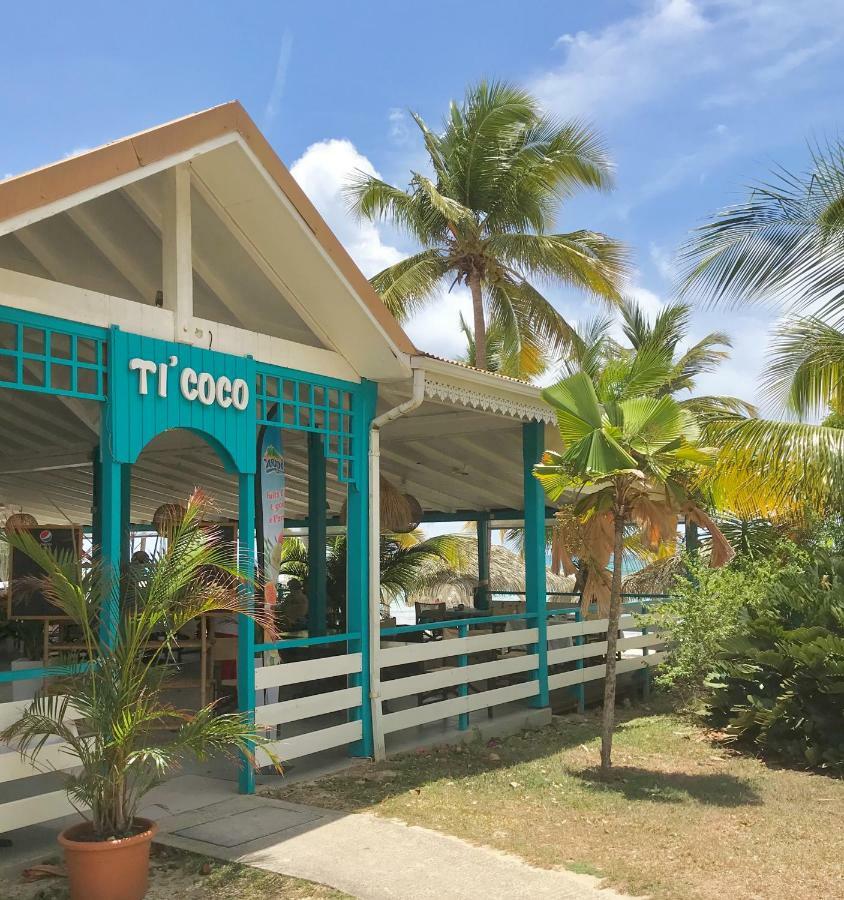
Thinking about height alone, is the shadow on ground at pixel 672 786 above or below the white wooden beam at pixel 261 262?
below

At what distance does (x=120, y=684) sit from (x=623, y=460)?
4.05 meters

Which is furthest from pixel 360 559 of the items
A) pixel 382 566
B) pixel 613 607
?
pixel 382 566

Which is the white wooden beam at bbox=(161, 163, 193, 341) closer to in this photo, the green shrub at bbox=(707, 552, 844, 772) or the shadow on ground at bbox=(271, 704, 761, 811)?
the shadow on ground at bbox=(271, 704, 761, 811)

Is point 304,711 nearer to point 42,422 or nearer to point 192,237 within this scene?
point 192,237

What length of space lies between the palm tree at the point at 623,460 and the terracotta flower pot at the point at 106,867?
411 centimetres

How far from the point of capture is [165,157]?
6.16m

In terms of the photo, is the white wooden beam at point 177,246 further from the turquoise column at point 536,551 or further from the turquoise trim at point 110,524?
the turquoise column at point 536,551

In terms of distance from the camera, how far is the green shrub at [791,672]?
28.0ft

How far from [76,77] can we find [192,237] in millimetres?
1546

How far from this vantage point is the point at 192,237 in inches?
300

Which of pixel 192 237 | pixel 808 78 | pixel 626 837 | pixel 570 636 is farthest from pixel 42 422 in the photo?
pixel 808 78

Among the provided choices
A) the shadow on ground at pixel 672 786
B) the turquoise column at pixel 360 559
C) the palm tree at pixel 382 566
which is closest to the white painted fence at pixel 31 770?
the turquoise column at pixel 360 559

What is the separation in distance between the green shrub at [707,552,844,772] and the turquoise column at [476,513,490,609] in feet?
14.7

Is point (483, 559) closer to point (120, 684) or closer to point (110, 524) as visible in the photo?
point (110, 524)
